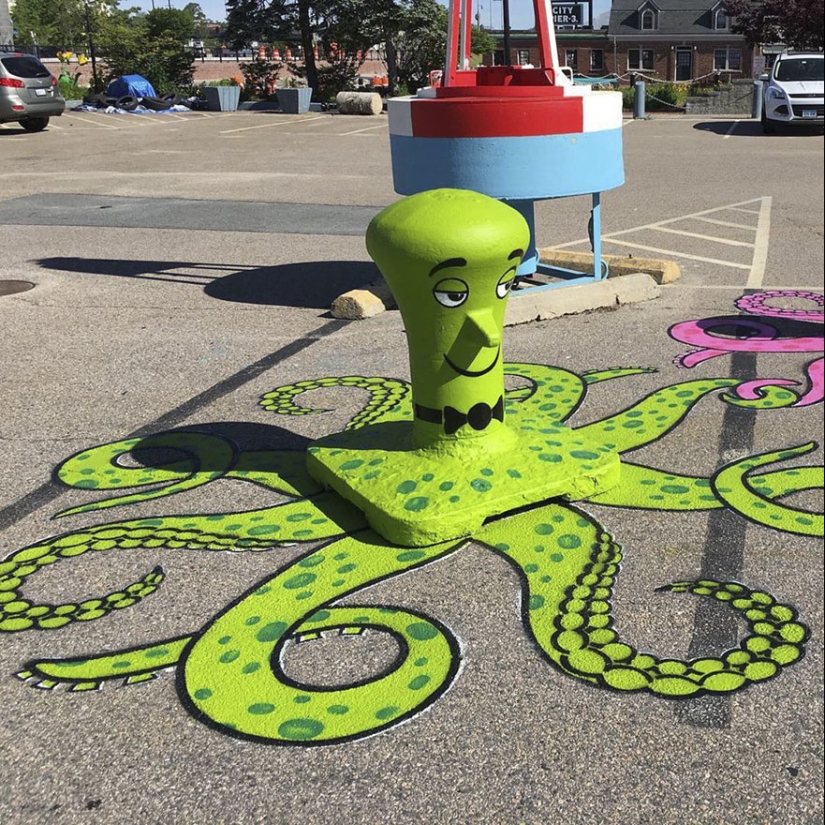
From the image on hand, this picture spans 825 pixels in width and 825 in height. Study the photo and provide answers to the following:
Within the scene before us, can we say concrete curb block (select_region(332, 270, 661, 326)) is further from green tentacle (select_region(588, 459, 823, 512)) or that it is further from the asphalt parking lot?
green tentacle (select_region(588, 459, 823, 512))

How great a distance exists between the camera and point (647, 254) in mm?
8539

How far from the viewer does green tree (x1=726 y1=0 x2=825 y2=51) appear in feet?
2.81

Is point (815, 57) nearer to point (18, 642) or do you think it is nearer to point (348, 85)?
point (18, 642)

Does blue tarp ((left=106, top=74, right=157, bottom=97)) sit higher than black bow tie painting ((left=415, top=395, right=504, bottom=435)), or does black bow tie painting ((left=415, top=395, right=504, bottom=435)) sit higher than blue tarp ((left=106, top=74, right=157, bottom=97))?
blue tarp ((left=106, top=74, right=157, bottom=97))

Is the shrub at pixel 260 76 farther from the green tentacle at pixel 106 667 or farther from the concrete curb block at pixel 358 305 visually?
the green tentacle at pixel 106 667

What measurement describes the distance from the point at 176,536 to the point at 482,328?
1.37 metres

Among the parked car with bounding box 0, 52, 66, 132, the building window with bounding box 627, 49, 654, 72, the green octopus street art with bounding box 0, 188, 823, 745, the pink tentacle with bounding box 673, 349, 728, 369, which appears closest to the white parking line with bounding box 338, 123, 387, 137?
the parked car with bounding box 0, 52, 66, 132

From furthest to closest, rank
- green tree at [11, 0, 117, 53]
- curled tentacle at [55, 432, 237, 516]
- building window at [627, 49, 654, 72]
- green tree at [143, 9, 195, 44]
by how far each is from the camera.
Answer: green tree at [11, 0, 117, 53] → green tree at [143, 9, 195, 44] → curled tentacle at [55, 432, 237, 516] → building window at [627, 49, 654, 72]

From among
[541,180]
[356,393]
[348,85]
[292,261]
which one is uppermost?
[348,85]

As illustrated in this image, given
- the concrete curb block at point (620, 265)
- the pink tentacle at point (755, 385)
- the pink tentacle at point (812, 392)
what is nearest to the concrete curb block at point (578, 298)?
the concrete curb block at point (620, 265)

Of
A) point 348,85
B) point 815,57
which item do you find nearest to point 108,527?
point 815,57

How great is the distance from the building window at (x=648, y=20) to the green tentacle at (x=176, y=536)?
8.00 ft

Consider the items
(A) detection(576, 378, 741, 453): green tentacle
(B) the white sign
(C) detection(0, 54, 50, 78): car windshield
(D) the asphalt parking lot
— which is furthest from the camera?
(C) detection(0, 54, 50, 78): car windshield

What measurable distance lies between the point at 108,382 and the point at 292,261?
336cm
